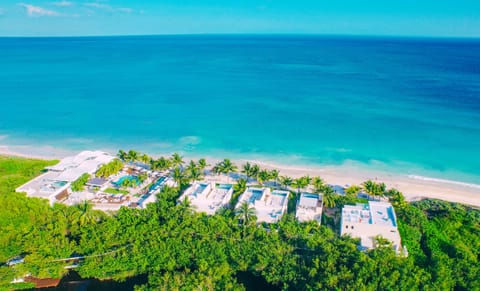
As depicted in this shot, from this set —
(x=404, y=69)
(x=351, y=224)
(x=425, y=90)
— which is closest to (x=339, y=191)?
(x=351, y=224)

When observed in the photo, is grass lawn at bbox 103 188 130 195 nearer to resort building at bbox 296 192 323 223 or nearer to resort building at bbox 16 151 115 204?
resort building at bbox 16 151 115 204

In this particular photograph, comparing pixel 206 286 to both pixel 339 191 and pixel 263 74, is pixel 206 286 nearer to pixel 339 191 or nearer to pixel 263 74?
pixel 339 191

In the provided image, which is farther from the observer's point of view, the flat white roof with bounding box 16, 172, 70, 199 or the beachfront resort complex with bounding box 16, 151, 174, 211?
the beachfront resort complex with bounding box 16, 151, 174, 211

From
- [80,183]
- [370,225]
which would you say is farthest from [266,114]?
[370,225]

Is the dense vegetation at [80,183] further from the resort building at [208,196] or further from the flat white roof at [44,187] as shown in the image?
the resort building at [208,196]

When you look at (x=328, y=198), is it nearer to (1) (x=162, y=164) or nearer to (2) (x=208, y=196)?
(2) (x=208, y=196)

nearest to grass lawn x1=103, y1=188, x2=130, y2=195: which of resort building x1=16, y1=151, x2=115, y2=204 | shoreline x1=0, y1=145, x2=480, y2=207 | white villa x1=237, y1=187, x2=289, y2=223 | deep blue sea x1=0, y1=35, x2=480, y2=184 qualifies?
resort building x1=16, y1=151, x2=115, y2=204

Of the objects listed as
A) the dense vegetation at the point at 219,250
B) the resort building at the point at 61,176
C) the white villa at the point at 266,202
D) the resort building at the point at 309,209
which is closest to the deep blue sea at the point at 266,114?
the resort building at the point at 61,176
